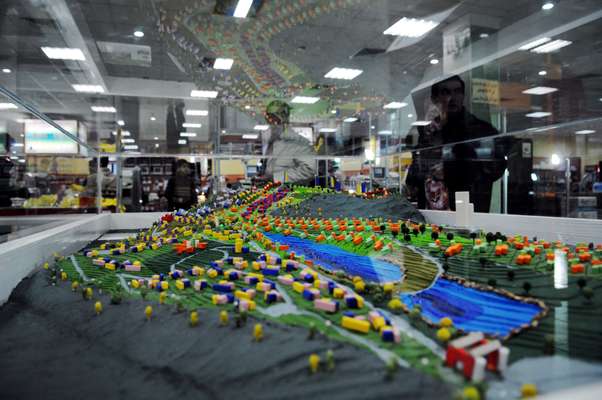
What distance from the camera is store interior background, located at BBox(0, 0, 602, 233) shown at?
304cm

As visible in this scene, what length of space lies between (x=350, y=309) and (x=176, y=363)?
489 millimetres

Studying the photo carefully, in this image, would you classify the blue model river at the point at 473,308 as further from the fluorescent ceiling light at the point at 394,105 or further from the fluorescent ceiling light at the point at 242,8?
the fluorescent ceiling light at the point at 394,105

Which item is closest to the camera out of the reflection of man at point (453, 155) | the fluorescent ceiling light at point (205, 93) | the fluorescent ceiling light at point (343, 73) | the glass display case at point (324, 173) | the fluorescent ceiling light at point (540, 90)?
the glass display case at point (324, 173)

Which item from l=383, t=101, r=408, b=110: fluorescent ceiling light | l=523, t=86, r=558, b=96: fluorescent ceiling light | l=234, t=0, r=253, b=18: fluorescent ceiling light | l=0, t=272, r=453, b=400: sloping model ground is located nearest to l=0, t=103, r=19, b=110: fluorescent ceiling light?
l=0, t=272, r=453, b=400: sloping model ground

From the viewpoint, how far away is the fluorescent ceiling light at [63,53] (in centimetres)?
323

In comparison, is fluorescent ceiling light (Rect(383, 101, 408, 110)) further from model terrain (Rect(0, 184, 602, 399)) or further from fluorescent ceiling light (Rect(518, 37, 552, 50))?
model terrain (Rect(0, 184, 602, 399))

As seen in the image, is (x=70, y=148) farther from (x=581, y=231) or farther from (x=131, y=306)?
(x=581, y=231)

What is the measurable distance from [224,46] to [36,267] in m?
2.48

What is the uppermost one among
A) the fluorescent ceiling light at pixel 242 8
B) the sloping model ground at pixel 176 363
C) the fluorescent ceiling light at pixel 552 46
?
the fluorescent ceiling light at pixel 242 8

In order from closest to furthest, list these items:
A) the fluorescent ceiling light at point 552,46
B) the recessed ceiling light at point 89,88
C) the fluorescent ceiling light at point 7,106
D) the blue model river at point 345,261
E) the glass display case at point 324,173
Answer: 1. the glass display case at point 324,173
2. the blue model river at point 345,261
3. the fluorescent ceiling light at point 7,106
4. the fluorescent ceiling light at point 552,46
5. the recessed ceiling light at point 89,88

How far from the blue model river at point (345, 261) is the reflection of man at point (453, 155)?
254 cm

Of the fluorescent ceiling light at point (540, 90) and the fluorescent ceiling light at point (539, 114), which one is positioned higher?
the fluorescent ceiling light at point (540, 90)

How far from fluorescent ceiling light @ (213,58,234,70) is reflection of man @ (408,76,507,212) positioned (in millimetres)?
2603

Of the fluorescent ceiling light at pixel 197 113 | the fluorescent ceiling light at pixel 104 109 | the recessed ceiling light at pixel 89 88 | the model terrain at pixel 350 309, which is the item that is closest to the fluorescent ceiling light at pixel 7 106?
the model terrain at pixel 350 309
